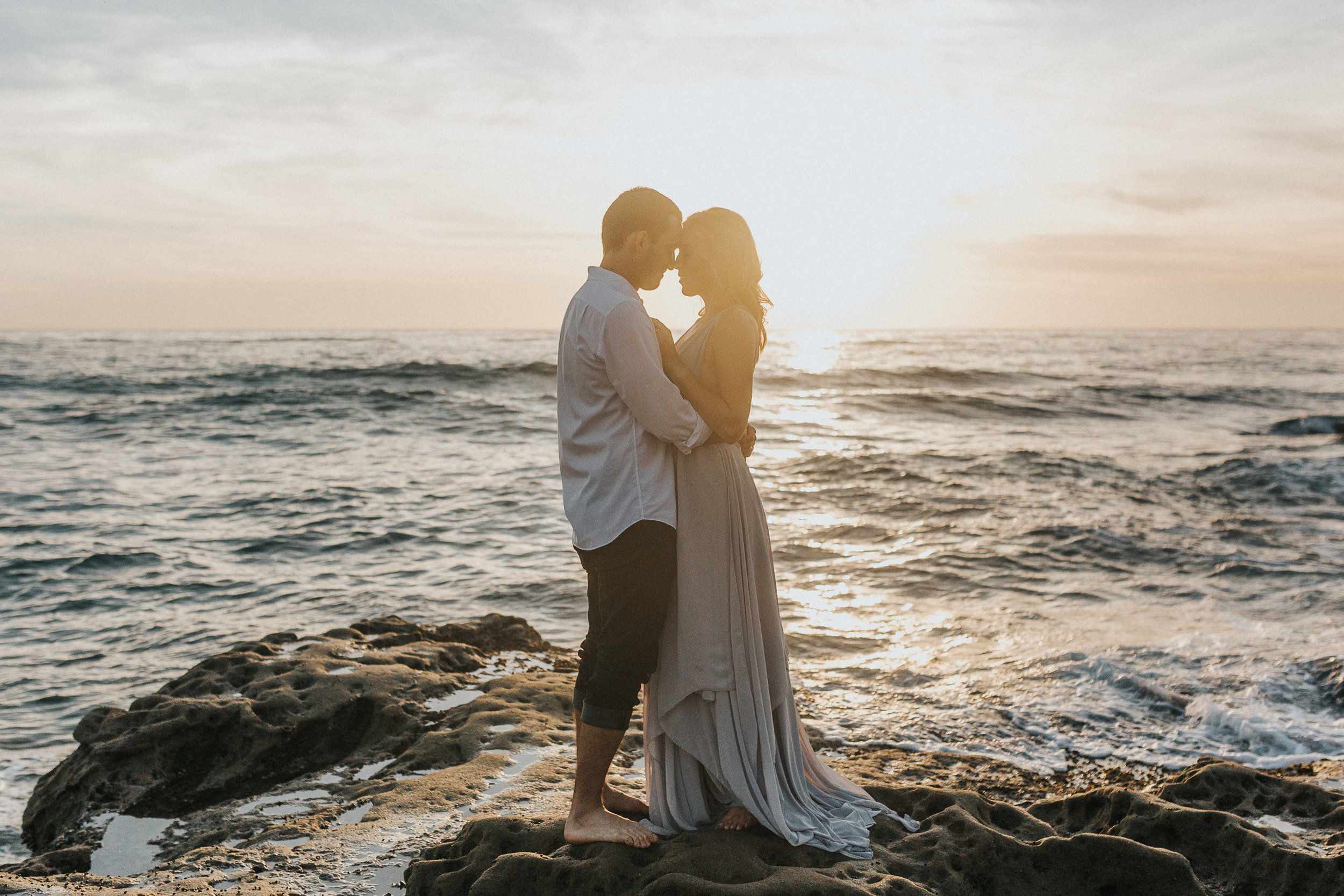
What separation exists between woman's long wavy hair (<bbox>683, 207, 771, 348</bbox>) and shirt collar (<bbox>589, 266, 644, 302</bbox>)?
33 centimetres

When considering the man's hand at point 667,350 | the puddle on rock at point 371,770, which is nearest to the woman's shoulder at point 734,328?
the man's hand at point 667,350

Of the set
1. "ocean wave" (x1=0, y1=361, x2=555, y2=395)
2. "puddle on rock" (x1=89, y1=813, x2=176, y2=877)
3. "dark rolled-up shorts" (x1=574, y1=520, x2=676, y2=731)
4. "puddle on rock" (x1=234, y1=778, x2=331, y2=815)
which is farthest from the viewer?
"ocean wave" (x1=0, y1=361, x2=555, y2=395)

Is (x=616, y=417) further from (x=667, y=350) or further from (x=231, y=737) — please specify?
(x=231, y=737)

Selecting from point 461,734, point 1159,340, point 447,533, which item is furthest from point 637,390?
point 1159,340

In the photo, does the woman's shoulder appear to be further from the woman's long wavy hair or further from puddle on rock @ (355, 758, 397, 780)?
puddle on rock @ (355, 758, 397, 780)

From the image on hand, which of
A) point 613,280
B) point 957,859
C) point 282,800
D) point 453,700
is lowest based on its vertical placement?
point 282,800

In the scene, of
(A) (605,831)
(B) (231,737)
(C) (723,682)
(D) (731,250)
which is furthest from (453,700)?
(D) (731,250)

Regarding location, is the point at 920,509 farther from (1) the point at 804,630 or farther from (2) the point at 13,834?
(2) the point at 13,834

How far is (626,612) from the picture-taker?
2916mm

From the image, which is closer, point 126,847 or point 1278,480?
point 126,847

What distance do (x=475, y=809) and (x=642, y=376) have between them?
2408mm

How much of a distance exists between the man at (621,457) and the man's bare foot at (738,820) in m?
0.29

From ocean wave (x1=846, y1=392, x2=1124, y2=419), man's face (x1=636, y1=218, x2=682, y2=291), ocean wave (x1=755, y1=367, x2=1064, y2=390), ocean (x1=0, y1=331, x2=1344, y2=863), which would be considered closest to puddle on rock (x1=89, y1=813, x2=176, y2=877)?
ocean (x1=0, y1=331, x2=1344, y2=863)

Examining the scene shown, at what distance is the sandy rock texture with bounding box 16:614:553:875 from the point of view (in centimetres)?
447
